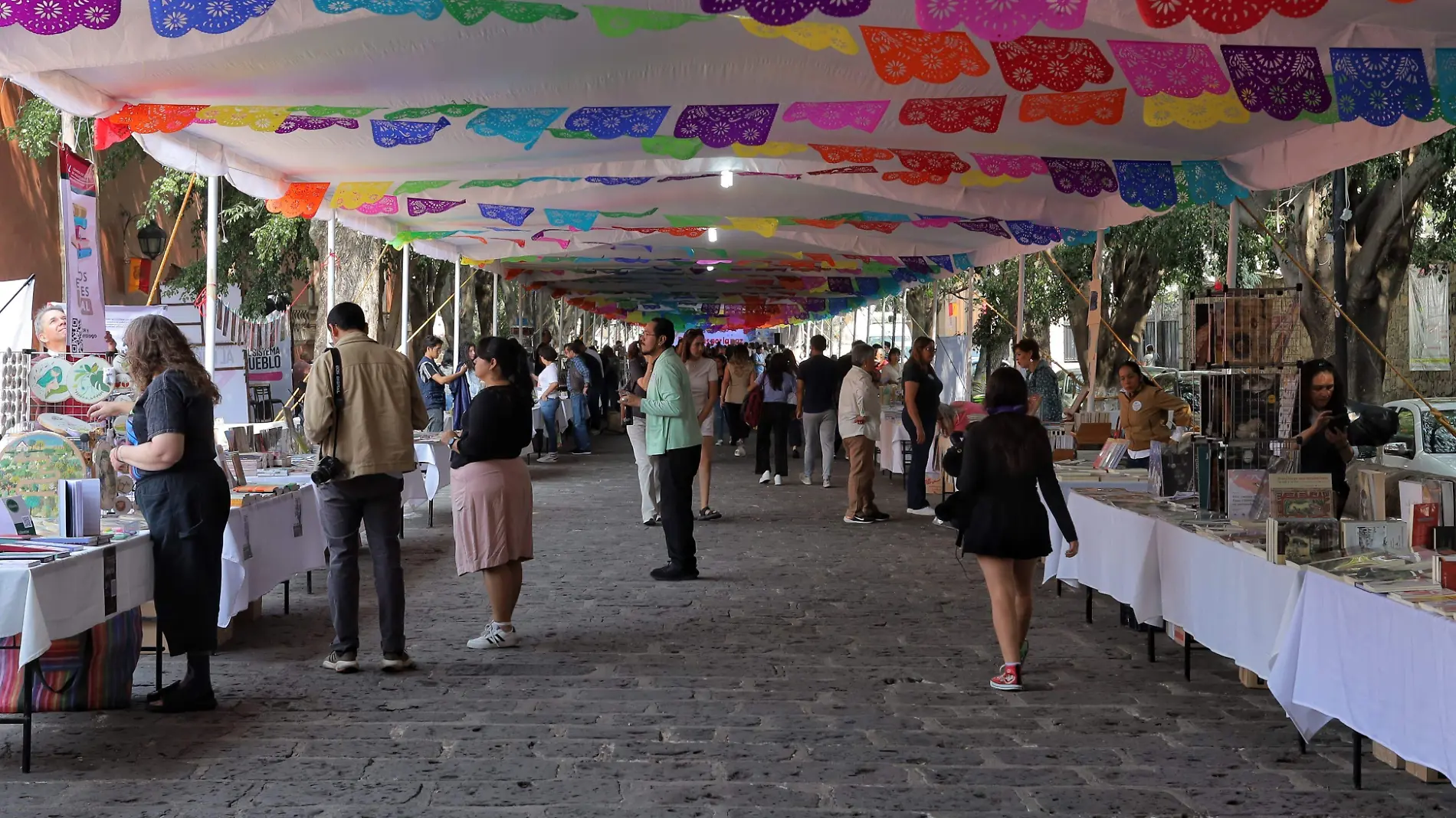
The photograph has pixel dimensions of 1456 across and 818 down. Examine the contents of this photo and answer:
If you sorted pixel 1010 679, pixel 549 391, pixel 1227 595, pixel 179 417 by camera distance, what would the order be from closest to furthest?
1. pixel 179 417
2. pixel 1227 595
3. pixel 1010 679
4. pixel 549 391

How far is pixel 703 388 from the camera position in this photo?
12.0 m

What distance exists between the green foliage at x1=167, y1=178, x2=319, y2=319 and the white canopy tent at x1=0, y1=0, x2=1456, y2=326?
6511mm

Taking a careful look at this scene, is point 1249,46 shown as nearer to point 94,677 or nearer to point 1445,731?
point 1445,731

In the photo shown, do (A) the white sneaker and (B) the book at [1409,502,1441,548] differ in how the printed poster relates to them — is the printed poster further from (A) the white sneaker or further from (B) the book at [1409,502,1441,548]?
(A) the white sneaker

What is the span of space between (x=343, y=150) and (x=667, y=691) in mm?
4588

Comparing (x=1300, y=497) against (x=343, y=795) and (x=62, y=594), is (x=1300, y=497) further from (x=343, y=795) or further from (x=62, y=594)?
(x=62, y=594)

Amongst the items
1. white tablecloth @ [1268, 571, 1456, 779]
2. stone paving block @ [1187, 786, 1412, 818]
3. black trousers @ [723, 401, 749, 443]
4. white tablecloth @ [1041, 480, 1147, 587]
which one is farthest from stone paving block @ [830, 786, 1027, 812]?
black trousers @ [723, 401, 749, 443]

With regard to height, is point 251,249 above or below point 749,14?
above

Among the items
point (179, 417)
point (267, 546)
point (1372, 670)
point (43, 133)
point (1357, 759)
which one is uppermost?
point (43, 133)

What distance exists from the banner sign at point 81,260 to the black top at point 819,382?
8545mm

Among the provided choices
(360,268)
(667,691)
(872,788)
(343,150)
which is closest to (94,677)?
(667,691)

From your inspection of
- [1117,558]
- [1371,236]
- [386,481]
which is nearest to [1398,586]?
[1117,558]

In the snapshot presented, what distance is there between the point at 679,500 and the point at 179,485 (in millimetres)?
4109

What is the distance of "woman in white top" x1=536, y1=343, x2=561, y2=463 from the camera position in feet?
62.0
